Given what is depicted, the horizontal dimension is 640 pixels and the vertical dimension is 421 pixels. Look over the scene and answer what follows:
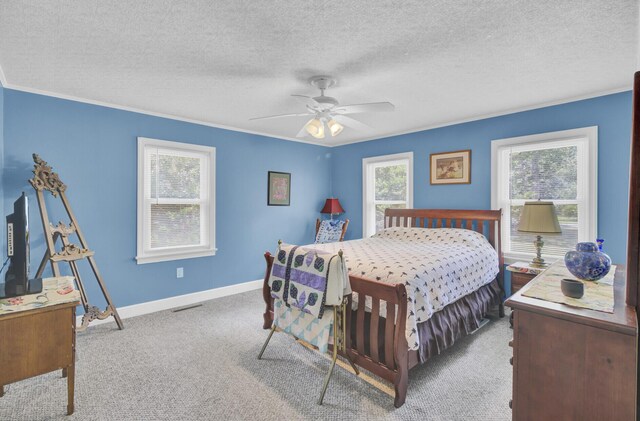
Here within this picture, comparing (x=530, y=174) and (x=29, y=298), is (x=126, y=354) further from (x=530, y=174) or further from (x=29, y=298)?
(x=530, y=174)

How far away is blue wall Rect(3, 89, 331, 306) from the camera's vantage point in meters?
2.89

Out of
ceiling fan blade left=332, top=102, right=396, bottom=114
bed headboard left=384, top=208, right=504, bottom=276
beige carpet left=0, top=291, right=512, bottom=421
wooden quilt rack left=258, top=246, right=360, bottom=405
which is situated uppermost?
ceiling fan blade left=332, top=102, right=396, bottom=114

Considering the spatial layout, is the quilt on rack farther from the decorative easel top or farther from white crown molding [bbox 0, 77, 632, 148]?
white crown molding [bbox 0, 77, 632, 148]

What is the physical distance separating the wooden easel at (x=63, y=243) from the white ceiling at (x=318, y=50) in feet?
2.77

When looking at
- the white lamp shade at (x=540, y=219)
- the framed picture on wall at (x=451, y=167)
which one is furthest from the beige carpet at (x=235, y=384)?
the framed picture on wall at (x=451, y=167)

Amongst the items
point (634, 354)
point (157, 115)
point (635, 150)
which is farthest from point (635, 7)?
point (157, 115)

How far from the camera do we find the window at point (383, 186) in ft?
15.2

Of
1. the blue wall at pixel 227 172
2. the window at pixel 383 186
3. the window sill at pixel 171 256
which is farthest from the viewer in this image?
the window at pixel 383 186

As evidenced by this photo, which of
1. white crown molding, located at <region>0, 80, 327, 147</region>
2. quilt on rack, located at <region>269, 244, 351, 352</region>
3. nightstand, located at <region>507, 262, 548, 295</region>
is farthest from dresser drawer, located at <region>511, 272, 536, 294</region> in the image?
white crown molding, located at <region>0, 80, 327, 147</region>

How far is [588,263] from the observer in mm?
1620

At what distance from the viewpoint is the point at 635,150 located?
44.8 inches

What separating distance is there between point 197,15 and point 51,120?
2.31m

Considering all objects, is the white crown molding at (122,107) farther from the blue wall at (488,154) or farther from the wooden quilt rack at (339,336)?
the wooden quilt rack at (339,336)

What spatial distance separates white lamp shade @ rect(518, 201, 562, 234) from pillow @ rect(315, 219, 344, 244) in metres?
2.54
